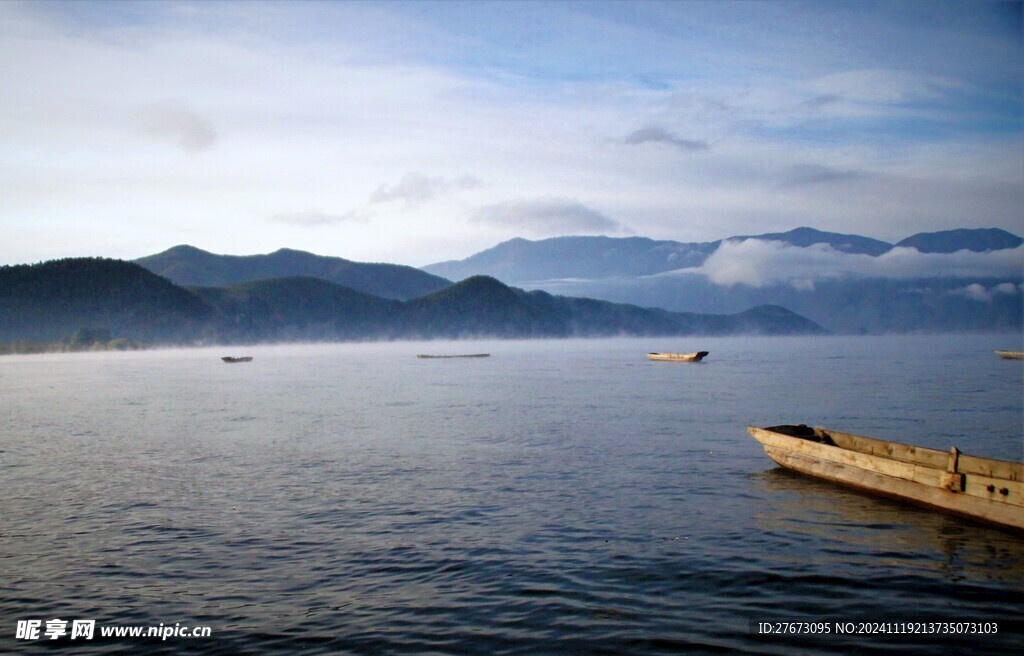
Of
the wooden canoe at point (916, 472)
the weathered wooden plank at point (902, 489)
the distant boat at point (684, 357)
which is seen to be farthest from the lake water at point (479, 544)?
the distant boat at point (684, 357)

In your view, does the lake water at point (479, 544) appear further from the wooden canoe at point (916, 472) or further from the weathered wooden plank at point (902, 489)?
the wooden canoe at point (916, 472)

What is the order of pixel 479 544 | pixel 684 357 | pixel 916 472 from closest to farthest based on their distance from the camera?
pixel 479 544
pixel 916 472
pixel 684 357

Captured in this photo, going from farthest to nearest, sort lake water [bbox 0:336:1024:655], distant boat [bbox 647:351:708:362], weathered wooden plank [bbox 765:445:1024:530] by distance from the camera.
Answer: distant boat [bbox 647:351:708:362] < weathered wooden plank [bbox 765:445:1024:530] < lake water [bbox 0:336:1024:655]

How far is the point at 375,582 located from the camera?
624 inches

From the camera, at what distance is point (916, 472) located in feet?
Result: 71.7

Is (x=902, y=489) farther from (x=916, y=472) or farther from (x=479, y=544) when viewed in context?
(x=479, y=544)

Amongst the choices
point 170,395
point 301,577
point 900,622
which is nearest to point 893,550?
point 900,622

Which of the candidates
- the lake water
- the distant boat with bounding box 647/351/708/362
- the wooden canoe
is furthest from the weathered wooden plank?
the distant boat with bounding box 647/351/708/362

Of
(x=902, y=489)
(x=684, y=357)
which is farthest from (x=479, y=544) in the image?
(x=684, y=357)

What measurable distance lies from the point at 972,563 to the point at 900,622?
4618 millimetres

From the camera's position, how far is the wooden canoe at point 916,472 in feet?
63.3

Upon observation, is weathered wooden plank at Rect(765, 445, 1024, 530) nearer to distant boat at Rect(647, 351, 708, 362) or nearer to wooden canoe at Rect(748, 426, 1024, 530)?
wooden canoe at Rect(748, 426, 1024, 530)

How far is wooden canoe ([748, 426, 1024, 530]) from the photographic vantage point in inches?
759

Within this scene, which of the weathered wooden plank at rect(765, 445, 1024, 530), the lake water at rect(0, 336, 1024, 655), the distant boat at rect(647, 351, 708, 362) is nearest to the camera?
the lake water at rect(0, 336, 1024, 655)
